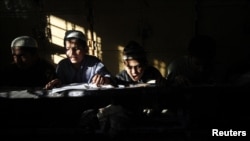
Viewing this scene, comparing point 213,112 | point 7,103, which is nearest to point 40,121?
point 7,103

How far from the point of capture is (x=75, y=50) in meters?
2.53

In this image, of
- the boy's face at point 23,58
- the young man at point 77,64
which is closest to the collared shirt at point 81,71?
the young man at point 77,64

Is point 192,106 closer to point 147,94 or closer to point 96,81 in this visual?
point 147,94

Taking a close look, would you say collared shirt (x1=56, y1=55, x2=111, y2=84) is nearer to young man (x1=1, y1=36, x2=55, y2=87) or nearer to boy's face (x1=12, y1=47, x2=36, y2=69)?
young man (x1=1, y1=36, x2=55, y2=87)

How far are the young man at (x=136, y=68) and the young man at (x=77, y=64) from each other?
0.55 feet

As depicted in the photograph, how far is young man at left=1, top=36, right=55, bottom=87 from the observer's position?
2.49 meters

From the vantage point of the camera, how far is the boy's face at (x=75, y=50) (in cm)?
250

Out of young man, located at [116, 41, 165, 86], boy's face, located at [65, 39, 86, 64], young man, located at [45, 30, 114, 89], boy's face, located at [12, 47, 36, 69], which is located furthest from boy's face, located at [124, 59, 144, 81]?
boy's face, located at [12, 47, 36, 69]

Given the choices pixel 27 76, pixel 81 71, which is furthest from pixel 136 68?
pixel 27 76

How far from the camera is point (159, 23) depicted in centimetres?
362

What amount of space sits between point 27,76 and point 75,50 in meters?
0.43

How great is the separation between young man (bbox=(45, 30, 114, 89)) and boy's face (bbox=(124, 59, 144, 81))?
178mm

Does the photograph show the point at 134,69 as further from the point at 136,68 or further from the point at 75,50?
the point at 75,50

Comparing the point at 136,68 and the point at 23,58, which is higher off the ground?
the point at 23,58
